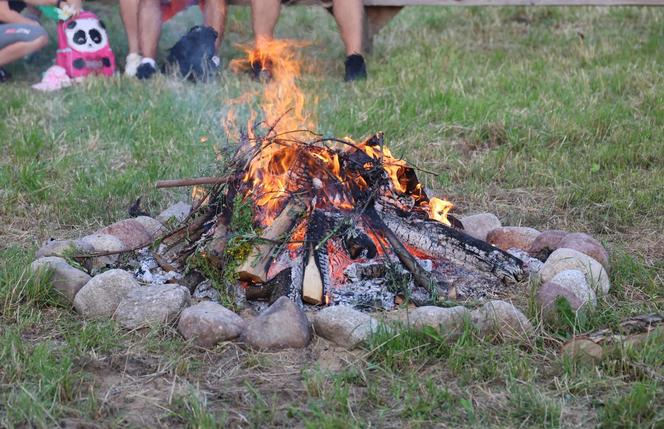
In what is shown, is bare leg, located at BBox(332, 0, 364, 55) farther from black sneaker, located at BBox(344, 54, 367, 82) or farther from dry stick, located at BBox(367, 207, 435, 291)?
dry stick, located at BBox(367, 207, 435, 291)

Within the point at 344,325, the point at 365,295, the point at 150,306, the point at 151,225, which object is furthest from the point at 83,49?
the point at 344,325

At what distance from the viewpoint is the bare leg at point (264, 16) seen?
7645 millimetres

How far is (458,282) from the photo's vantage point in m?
3.99

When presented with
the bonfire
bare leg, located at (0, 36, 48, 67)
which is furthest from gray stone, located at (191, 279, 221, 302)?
bare leg, located at (0, 36, 48, 67)

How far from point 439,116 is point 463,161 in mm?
719

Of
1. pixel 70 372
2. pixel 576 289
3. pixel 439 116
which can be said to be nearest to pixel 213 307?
pixel 70 372

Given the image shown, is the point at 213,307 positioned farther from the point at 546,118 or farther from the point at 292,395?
the point at 546,118

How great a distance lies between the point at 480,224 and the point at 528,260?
42 centimetres

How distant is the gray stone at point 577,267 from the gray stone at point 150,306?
1.53 m

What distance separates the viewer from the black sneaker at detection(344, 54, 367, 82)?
732 cm

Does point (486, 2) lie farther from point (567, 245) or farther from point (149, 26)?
point (567, 245)

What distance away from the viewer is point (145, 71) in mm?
7516

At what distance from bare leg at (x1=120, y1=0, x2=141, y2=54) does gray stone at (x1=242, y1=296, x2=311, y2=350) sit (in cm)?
492

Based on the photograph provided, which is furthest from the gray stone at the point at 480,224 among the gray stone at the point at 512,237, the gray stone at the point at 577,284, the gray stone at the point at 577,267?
the gray stone at the point at 577,284
